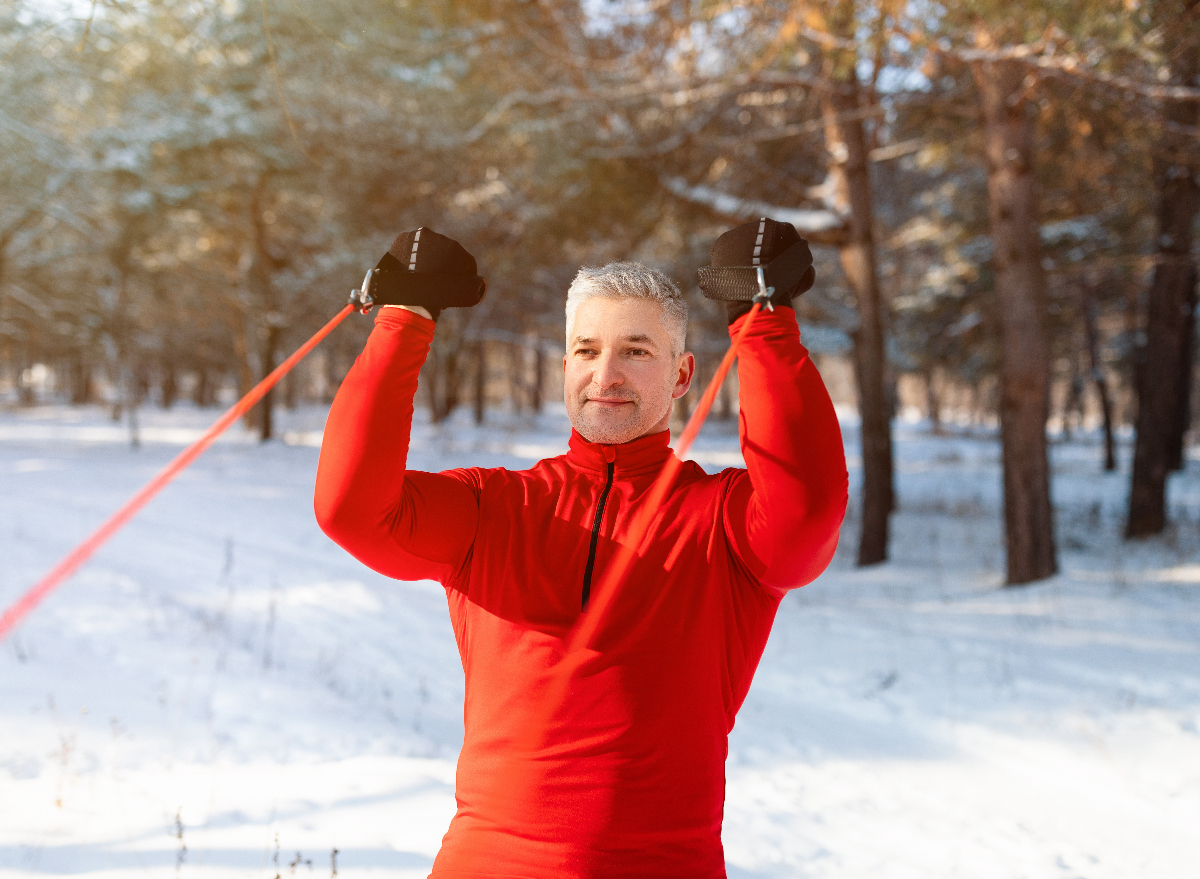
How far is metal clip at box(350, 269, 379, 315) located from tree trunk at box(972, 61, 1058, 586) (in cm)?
731

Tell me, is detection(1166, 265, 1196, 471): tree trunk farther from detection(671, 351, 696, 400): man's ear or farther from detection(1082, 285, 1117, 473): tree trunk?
detection(671, 351, 696, 400): man's ear

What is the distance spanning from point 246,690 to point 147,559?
361 cm

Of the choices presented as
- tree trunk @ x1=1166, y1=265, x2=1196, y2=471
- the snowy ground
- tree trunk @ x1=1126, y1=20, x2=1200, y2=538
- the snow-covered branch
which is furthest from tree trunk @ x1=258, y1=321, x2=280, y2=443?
tree trunk @ x1=1166, y1=265, x2=1196, y2=471

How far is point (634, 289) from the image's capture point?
1740mm

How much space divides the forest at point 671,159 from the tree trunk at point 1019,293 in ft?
0.09

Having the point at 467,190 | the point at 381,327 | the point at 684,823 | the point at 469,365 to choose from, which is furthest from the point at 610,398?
the point at 469,365

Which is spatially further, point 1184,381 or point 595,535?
point 1184,381

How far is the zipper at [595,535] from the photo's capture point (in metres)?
1.70

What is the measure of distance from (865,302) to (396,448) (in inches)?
346

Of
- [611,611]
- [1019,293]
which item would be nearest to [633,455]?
[611,611]

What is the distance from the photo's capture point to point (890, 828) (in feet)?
11.9

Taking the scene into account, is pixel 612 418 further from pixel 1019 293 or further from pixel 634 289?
pixel 1019 293

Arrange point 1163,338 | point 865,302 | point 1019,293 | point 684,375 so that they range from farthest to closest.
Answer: point 1163,338
point 865,302
point 1019,293
point 684,375

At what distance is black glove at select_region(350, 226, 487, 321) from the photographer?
5.60ft
